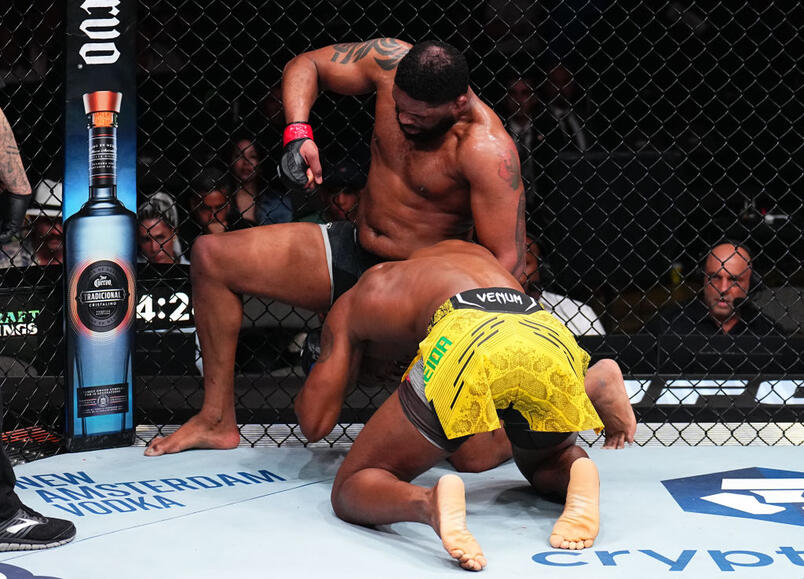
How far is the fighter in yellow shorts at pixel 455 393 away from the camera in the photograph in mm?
→ 1788

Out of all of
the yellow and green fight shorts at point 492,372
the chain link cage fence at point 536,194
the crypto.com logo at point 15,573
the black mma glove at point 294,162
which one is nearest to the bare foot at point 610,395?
the yellow and green fight shorts at point 492,372

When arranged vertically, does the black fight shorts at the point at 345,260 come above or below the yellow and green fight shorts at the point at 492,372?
above

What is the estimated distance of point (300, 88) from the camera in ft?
8.10

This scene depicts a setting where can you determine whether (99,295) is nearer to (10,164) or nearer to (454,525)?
(10,164)

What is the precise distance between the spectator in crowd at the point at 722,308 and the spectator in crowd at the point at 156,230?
5.62 feet

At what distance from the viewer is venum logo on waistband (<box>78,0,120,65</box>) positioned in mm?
2480

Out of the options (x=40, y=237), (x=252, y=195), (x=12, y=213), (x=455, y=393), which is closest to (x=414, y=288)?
(x=455, y=393)

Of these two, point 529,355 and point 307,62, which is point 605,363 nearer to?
point 529,355

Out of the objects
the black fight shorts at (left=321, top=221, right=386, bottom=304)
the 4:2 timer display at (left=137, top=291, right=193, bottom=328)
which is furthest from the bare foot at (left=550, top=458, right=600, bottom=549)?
the 4:2 timer display at (left=137, top=291, right=193, bottom=328)

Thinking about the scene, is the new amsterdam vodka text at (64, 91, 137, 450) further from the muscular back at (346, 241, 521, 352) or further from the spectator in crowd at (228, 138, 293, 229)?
the spectator in crowd at (228, 138, 293, 229)

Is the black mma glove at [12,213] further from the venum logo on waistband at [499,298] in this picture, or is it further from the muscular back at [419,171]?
the venum logo on waistband at [499,298]

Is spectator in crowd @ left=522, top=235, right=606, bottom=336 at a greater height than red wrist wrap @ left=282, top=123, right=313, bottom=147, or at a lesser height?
lesser

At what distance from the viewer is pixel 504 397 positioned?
6.05ft

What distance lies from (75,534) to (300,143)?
3.38ft
